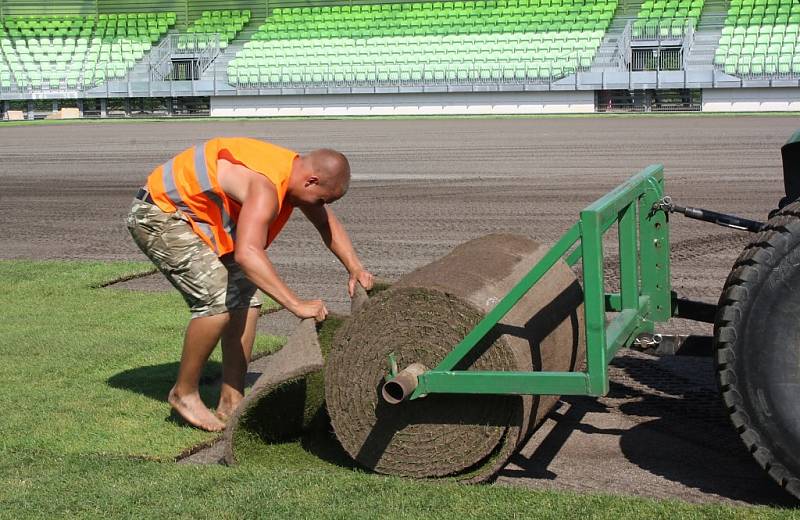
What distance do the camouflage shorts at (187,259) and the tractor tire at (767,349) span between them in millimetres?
2322

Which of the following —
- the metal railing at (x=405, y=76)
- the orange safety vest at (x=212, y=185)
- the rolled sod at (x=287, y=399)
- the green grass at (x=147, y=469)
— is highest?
the metal railing at (x=405, y=76)

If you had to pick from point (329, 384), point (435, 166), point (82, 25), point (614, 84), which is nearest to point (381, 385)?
point (329, 384)

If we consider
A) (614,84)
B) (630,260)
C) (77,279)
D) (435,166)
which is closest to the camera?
(630,260)

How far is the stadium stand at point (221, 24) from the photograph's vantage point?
52856mm

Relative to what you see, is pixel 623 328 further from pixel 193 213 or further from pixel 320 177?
pixel 193 213

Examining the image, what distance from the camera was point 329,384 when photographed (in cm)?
467

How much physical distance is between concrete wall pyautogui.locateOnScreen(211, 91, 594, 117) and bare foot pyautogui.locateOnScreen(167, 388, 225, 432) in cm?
3889

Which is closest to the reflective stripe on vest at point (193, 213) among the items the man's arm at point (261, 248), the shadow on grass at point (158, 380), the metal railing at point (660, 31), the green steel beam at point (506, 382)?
the man's arm at point (261, 248)

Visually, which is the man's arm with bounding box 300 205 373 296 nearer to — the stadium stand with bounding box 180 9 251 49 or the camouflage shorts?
the camouflage shorts

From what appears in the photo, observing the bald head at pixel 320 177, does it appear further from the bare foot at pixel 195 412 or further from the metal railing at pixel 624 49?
the metal railing at pixel 624 49

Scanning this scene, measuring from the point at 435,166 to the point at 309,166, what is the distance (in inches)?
585

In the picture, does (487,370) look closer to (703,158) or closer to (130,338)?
Answer: (130,338)

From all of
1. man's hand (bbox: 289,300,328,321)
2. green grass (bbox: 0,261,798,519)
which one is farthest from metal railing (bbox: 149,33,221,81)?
man's hand (bbox: 289,300,328,321)

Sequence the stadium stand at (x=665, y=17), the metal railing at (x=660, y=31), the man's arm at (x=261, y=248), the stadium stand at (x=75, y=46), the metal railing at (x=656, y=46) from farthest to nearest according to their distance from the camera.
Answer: the stadium stand at (x=75, y=46) → the stadium stand at (x=665, y=17) → the metal railing at (x=660, y=31) → the metal railing at (x=656, y=46) → the man's arm at (x=261, y=248)
